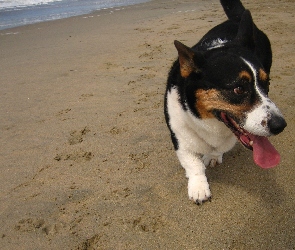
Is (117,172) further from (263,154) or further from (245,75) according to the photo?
(245,75)

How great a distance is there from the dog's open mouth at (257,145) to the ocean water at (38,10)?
935cm

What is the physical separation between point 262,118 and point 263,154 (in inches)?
11.8

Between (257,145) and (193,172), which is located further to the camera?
(193,172)

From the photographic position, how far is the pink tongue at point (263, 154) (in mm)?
2016

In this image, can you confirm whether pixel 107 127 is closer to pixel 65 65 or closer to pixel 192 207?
pixel 192 207

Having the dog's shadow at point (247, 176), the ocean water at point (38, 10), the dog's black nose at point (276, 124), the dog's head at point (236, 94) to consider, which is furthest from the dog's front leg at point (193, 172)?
the ocean water at point (38, 10)

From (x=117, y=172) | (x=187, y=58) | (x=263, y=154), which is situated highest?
(x=187, y=58)

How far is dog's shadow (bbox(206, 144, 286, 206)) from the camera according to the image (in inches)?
89.8

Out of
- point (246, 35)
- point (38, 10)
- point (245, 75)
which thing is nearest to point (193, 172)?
point (245, 75)

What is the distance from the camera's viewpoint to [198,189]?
2312mm

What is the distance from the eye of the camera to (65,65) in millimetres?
5418

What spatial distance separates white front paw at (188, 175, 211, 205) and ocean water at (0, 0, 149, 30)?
9114mm

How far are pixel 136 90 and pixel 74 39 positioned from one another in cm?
383

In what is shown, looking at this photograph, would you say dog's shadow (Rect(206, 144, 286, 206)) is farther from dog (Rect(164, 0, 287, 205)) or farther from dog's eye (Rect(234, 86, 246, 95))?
dog's eye (Rect(234, 86, 246, 95))
